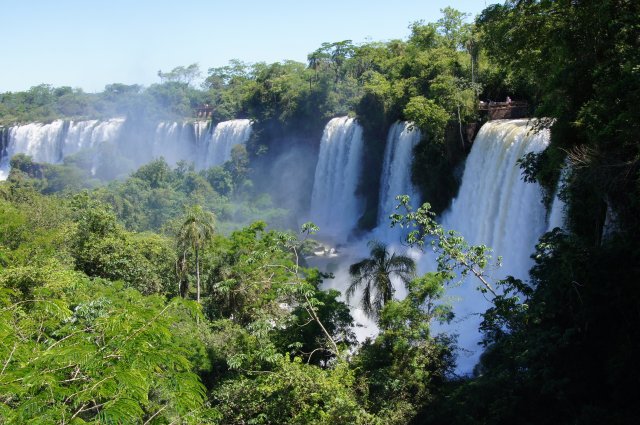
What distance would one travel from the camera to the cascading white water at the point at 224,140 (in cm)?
4994

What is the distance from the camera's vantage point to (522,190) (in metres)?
16.4

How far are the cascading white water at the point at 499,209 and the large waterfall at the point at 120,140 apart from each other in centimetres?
3419

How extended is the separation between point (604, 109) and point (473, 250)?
337 centimetres

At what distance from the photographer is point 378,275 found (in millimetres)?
15297

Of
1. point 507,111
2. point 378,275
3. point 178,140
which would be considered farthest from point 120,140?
point 378,275

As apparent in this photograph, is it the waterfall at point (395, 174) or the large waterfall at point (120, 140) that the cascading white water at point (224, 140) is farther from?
the waterfall at point (395, 174)

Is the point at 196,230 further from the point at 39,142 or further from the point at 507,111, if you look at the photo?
the point at 39,142

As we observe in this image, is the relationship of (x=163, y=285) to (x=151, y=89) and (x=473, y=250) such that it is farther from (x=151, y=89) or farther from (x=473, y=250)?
(x=151, y=89)

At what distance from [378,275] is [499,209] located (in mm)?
5152

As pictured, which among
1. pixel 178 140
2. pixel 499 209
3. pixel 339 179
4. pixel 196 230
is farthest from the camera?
pixel 178 140

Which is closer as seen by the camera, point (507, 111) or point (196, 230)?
point (196, 230)

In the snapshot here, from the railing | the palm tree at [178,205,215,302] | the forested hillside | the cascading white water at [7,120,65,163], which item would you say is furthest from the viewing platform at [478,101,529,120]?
the cascading white water at [7,120,65,163]

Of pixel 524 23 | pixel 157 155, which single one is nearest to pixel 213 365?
pixel 524 23

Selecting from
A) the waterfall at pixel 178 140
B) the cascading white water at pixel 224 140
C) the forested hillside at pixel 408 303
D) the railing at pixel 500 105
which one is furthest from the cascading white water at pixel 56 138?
the railing at pixel 500 105
